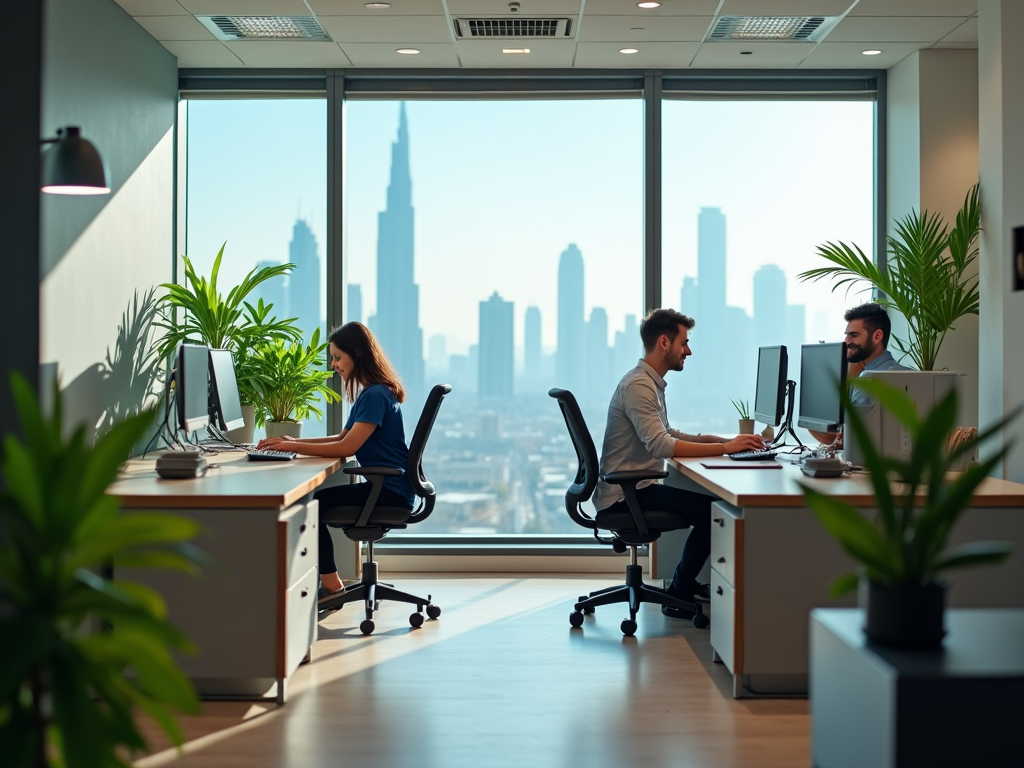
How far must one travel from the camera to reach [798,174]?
20.3 feet

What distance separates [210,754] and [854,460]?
106 inches

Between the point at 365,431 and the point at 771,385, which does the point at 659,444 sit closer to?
the point at 771,385

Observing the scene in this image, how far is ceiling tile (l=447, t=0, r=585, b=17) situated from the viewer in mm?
4957

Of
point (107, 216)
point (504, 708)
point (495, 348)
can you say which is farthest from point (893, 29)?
point (107, 216)

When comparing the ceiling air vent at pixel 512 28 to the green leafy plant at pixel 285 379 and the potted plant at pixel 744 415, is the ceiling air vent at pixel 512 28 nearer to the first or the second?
the green leafy plant at pixel 285 379

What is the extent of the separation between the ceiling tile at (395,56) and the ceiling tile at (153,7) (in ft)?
3.06

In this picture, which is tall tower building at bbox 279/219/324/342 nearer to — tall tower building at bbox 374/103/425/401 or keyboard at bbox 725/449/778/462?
tall tower building at bbox 374/103/425/401

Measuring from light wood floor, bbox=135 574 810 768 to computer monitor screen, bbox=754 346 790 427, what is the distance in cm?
114

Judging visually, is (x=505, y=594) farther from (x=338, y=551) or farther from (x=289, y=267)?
(x=289, y=267)

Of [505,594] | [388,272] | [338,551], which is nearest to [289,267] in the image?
[388,272]

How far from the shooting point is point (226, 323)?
5.57 meters

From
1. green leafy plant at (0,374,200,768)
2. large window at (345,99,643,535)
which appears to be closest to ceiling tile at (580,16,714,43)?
large window at (345,99,643,535)

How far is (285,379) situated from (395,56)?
79.7 inches

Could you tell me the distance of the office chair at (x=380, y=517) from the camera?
4.53m
